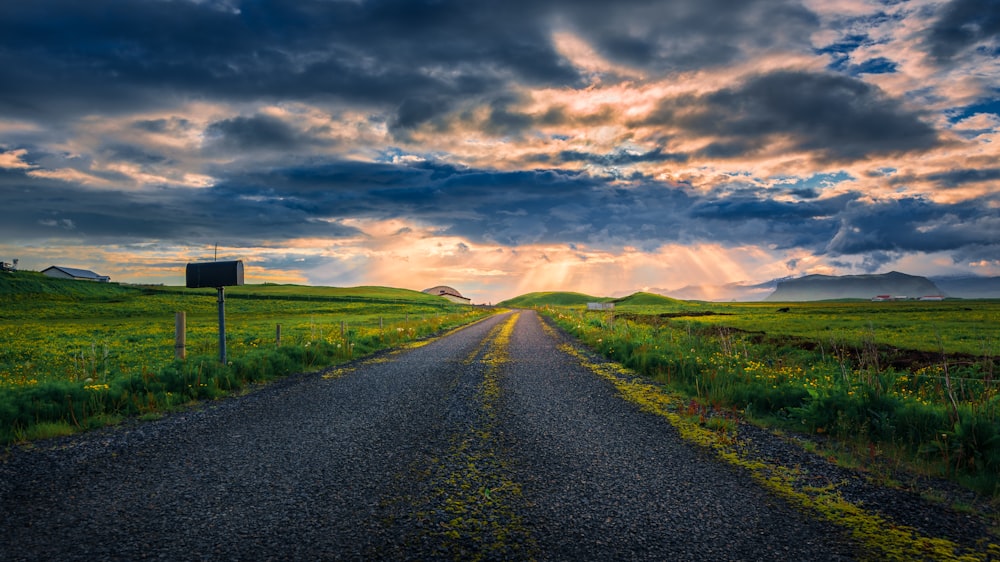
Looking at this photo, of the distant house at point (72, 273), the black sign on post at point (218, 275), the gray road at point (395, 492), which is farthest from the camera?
the distant house at point (72, 273)

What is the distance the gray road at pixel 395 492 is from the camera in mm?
4895

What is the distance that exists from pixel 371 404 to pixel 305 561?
23.8ft

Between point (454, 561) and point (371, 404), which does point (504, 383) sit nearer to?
point (371, 404)

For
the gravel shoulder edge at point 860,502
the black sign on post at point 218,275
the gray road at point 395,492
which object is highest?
the black sign on post at point 218,275

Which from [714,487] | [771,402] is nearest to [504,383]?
[771,402]

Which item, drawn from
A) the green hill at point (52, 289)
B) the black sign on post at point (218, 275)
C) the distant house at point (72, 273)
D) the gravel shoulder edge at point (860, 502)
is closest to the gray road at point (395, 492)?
the gravel shoulder edge at point (860, 502)

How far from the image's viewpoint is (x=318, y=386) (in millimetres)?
14547

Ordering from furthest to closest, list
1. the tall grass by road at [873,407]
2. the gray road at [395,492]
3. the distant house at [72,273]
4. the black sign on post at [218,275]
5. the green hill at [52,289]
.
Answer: the distant house at [72,273] < the green hill at [52,289] < the black sign on post at [218,275] < the tall grass by road at [873,407] < the gray road at [395,492]

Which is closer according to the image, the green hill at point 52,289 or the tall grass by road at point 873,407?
the tall grass by road at point 873,407

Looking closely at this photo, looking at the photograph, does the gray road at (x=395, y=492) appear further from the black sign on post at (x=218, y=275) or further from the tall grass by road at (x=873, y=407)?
the black sign on post at (x=218, y=275)

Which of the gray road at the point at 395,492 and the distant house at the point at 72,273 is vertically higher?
the distant house at the point at 72,273

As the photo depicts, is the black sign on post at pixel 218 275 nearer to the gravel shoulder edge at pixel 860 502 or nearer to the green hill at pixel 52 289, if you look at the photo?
the gravel shoulder edge at pixel 860 502

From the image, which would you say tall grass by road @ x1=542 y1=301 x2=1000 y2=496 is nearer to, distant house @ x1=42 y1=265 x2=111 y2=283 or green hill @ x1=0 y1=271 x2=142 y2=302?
green hill @ x1=0 y1=271 x2=142 y2=302

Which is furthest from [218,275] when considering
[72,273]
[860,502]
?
Answer: [72,273]
